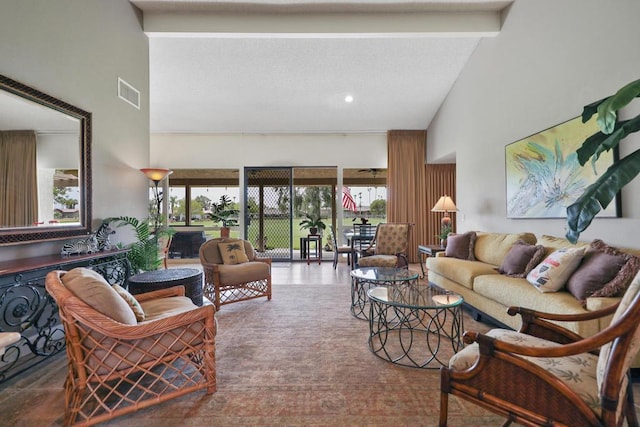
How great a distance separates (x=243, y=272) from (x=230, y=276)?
6.5 inches

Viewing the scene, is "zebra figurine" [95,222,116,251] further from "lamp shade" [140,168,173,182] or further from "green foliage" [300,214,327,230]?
"green foliage" [300,214,327,230]

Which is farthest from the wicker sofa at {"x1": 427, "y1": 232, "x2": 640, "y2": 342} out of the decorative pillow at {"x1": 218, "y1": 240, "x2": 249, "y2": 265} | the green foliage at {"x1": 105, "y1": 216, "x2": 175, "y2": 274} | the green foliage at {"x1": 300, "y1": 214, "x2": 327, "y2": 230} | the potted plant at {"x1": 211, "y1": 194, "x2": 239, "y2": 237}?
the potted plant at {"x1": 211, "y1": 194, "x2": 239, "y2": 237}

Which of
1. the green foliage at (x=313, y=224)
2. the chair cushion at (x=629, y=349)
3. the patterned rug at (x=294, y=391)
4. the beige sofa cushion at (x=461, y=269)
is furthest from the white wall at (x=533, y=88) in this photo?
the green foliage at (x=313, y=224)

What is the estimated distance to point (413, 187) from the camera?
21.8 feet

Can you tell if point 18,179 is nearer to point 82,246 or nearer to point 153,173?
point 82,246

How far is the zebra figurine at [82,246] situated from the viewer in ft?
8.28

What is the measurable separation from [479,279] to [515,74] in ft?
8.91

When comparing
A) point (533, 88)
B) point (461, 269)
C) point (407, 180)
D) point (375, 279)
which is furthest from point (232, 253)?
point (407, 180)

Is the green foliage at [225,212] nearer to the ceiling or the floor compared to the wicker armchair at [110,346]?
nearer to the ceiling

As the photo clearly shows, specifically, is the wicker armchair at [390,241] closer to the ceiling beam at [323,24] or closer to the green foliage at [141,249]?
the ceiling beam at [323,24]

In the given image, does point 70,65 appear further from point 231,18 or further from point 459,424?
point 459,424

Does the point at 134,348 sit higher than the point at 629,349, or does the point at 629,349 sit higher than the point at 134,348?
the point at 629,349

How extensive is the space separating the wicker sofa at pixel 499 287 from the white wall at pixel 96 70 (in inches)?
160

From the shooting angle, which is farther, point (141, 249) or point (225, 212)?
point (225, 212)
